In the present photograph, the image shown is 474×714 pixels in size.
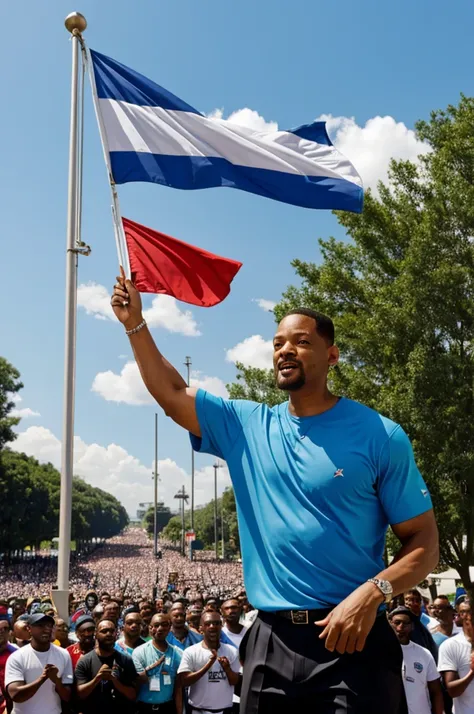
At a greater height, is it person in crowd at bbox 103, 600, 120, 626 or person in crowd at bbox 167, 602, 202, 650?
person in crowd at bbox 103, 600, 120, 626

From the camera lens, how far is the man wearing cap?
679 centimetres

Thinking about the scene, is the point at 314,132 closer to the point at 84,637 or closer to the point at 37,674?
the point at 37,674

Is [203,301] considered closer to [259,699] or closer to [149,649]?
[259,699]

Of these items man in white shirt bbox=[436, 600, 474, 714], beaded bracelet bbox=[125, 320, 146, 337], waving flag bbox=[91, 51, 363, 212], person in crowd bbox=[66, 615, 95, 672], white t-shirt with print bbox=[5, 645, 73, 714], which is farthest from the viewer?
person in crowd bbox=[66, 615, 95, 672]

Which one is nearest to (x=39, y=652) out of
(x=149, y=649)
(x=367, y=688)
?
(x=149, y=649)

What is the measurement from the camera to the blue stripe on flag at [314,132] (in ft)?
16.5

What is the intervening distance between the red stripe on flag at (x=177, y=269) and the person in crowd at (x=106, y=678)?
4.20 metres

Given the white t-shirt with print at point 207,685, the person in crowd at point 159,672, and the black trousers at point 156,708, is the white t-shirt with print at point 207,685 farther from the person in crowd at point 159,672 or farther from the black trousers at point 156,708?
the black trousers at point 156,708

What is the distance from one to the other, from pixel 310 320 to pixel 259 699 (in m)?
1.31

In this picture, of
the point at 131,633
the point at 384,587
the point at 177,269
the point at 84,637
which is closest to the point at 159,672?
the point at 131,633

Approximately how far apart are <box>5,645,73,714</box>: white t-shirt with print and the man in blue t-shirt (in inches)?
206

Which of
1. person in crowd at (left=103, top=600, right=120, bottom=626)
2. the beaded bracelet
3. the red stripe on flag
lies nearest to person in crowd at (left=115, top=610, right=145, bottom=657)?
person in crowd at (left=103, top=600, right=120, bottom=626)

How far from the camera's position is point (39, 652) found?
281 inches

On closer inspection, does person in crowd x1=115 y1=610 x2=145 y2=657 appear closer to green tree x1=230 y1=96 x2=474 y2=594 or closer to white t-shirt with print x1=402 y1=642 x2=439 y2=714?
white t-shirt with print x1=402 y1=642 x2=439 y2=714
